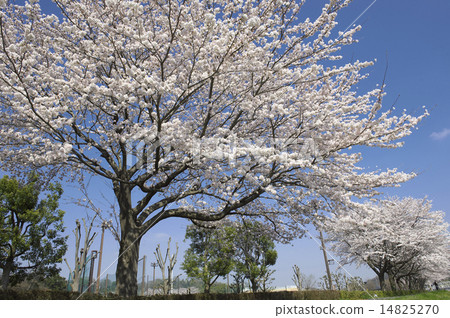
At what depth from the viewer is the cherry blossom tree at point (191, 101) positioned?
635cm

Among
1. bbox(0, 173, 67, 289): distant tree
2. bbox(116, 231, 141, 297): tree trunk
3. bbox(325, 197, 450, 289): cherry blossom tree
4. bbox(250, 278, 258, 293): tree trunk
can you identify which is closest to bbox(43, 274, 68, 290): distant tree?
bbox(0, 173, 67, 289): distant tree

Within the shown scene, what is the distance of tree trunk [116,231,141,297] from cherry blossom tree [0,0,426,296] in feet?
0.12

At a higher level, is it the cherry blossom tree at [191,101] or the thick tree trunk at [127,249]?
the cherry blossom tree at [191,101]

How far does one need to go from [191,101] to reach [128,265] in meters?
5.31

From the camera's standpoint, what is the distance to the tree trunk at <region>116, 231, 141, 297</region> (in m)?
8.12

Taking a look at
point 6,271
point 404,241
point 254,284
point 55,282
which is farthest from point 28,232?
point 404,241

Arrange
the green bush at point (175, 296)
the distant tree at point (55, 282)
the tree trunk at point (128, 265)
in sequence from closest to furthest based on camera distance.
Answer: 1. the green bush at point (175, 296)
2. the tree trunk at point (128, 265)
3. the distant tree at point (55, 282)

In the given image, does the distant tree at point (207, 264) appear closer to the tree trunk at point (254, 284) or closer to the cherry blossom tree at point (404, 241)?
the tree trunk at point (254, 284)

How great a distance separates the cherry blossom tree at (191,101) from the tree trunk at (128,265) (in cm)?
4

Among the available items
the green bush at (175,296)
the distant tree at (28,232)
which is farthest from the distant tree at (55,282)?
the green bush at (175,296)

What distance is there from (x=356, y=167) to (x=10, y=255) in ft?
55.7

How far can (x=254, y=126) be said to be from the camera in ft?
31.0

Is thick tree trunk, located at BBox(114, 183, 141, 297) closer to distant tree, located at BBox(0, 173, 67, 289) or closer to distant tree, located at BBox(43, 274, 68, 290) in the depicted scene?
distant tree, located at BBox(0, 173, 67, 289)

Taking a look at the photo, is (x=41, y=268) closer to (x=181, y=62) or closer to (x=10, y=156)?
(x=10, y=156)
